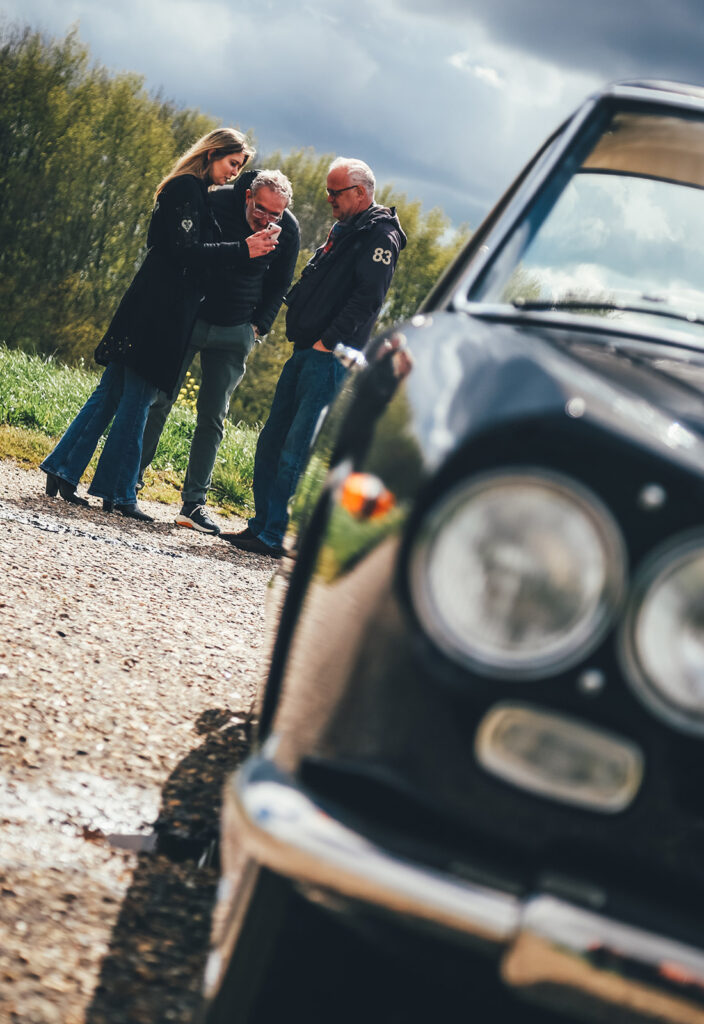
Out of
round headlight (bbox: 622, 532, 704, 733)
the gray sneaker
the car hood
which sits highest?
the car hood

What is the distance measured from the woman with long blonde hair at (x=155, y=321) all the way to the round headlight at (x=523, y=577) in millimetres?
4673

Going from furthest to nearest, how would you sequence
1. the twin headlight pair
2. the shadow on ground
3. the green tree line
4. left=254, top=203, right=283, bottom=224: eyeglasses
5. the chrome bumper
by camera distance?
the green tree line → left=254, top=203, right=283, bottom=224: eyeglasses → the shadow on ground → the twin headlight pair → the chrome bumper

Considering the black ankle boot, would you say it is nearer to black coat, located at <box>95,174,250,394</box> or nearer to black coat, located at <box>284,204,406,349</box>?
black coat, located at <box>95,174,250,394</box>

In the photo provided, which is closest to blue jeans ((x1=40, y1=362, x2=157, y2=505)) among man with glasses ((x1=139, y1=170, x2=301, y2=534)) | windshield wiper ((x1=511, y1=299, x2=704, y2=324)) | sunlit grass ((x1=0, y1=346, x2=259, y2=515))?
man with glasses ((x1=139, y1=170, x2=301, y2=534))

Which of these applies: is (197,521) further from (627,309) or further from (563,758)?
(563,758)

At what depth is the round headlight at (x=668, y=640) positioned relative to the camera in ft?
4.12

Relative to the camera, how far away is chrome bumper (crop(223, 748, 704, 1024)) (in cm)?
114

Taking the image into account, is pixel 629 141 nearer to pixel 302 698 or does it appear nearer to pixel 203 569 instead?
pixel 302 698

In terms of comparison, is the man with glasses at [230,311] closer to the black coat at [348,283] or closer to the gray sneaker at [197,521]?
the gray sneaker at [197,521]

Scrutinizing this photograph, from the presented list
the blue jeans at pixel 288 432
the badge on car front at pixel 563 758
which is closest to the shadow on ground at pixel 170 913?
the badge on car front at pixel 563 758

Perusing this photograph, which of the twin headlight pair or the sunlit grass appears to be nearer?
the twin headlight pair

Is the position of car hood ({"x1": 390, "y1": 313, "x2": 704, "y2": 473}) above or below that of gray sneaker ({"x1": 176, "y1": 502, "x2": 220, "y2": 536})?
above

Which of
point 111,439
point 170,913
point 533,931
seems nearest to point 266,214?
point 111,439

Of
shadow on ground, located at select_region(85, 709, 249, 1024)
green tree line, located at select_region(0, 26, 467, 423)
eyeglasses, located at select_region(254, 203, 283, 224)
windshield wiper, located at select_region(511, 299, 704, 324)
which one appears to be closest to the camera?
shadow on ground, located at select_region(85, 709, 249, 1024)
